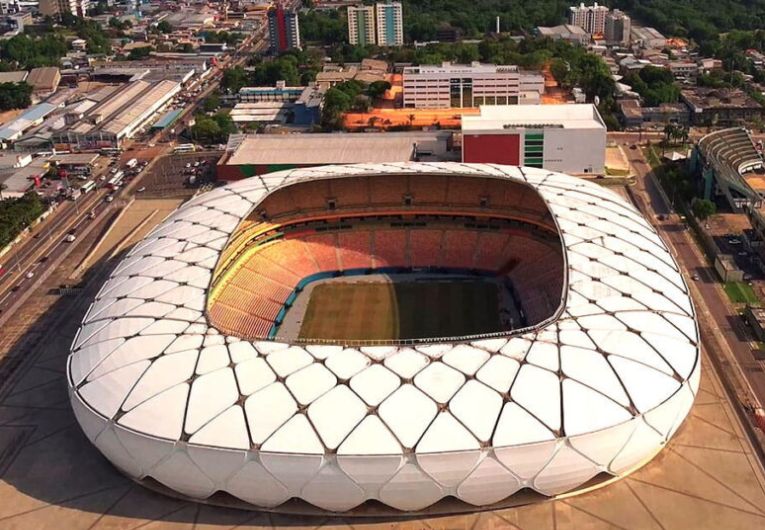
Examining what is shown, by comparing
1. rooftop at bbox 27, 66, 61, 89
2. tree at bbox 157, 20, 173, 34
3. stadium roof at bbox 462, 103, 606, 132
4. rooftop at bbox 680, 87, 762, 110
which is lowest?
rooftop at bbox 680, 87, 762, 110

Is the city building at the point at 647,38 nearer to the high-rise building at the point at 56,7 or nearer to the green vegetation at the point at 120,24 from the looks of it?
the green vegetation at the point at 120,24

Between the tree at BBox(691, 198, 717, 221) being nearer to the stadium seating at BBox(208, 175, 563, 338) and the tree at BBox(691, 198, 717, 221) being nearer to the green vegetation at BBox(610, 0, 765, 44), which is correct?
the stadium seating at BBox(208, 175, 563, 338)

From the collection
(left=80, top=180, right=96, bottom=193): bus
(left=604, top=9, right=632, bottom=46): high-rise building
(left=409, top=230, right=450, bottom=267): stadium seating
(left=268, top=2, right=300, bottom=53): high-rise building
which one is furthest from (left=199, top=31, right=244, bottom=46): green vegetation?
(left=409, top=230, right=450, bottom=267): stadium seating

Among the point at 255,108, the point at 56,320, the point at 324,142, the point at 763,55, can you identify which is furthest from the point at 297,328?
the point at 763,55

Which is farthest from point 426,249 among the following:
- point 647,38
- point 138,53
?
point 647,38

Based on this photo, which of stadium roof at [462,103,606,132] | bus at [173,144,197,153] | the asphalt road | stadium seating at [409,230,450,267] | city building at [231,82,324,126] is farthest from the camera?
city building at [231,82,324,126]

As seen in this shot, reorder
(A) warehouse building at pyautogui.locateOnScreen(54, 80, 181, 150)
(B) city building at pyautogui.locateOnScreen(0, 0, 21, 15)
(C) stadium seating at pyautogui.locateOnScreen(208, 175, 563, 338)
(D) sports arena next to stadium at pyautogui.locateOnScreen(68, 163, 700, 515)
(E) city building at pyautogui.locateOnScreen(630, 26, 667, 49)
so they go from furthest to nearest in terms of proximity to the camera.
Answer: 1. (B) city building at pyautogui.locateOnScreen(0, 0, 21, 15)
2. (E) city building at pyautogui.locateOnScreen(630, 26, 667, 49)
3. (A) warehouse building at pyautogui.locateOnScreen(54, 80, 181, 150)
4. (C) stadium seating at pyautogui.locateOnScreen(208, 175, 563, 338)
5. (D) sports arena next to stadium at pyautogui.locateOnScreen(68, 163, 700, 515)

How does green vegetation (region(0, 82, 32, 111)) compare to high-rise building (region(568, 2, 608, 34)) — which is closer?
green vegetation (region(0, 82, 32, 111))
